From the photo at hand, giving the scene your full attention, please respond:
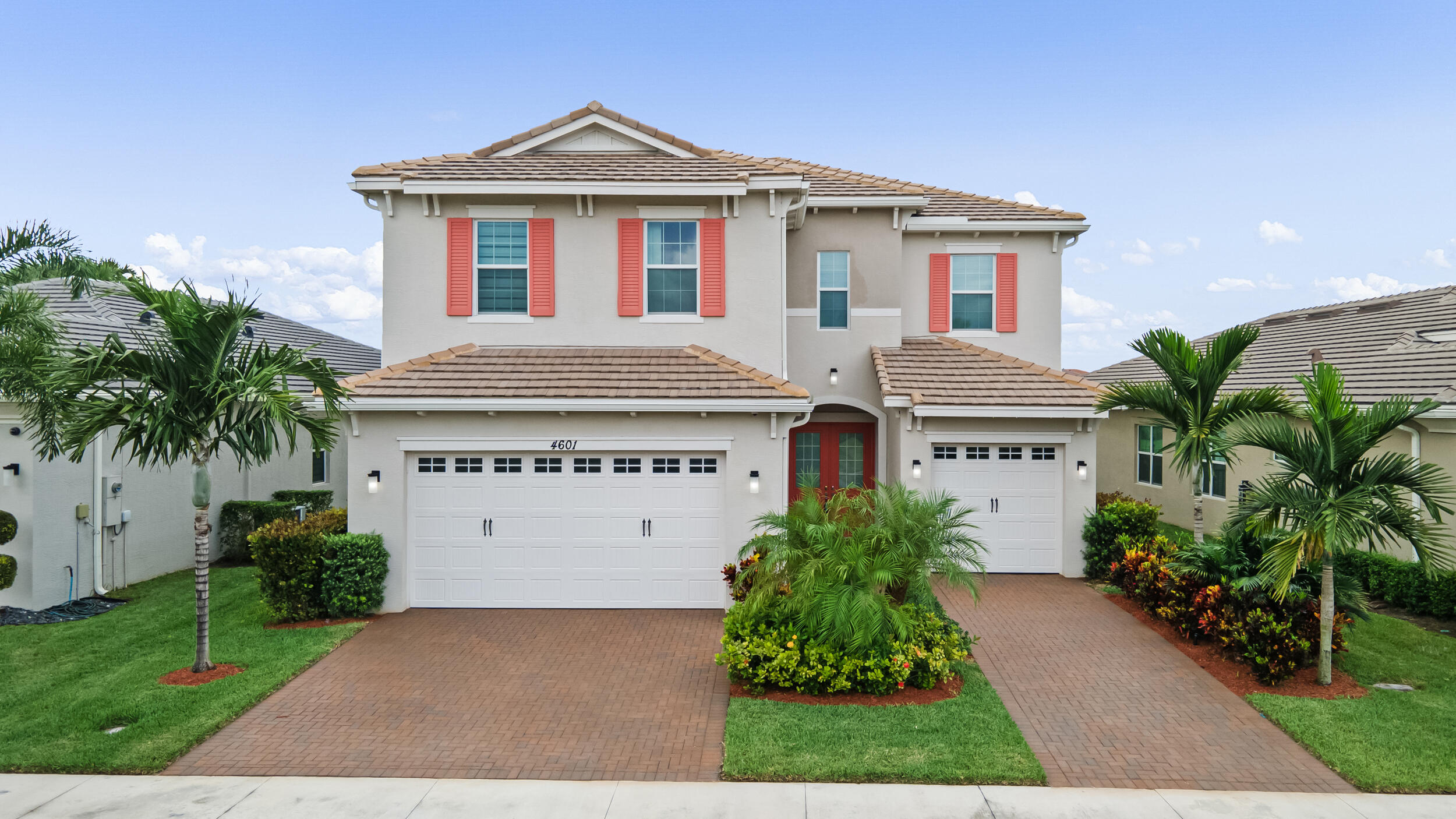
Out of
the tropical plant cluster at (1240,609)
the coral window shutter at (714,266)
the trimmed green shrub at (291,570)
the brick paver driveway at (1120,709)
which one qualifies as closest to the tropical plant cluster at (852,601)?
the brick paver driveway at (1120,709)

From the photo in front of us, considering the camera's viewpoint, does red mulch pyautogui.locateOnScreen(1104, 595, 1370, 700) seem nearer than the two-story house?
Yes

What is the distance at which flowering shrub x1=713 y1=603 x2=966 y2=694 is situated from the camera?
24.6ft

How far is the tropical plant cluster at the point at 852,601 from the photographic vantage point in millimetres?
7488

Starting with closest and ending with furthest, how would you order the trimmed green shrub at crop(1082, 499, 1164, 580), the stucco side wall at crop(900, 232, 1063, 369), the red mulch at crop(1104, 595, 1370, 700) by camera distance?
the red mulch at crop(1104, 595, 1370, 700)
the trimmed green shrub at crop(1082, 499, 1164, 580)
the stucco side wall at crop(900, 232, 1063, 369)

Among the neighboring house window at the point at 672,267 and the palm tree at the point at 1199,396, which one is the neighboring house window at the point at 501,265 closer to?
the neighboring house window at the point at 672,267

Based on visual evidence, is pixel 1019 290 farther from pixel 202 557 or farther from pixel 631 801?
pixel 202 557

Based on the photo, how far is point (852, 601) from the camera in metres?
7.43

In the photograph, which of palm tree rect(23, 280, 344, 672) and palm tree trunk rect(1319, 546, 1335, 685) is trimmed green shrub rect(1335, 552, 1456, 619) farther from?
palm tree rect(23, 280, 344, 672)

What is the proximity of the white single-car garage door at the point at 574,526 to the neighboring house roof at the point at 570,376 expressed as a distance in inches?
38.2

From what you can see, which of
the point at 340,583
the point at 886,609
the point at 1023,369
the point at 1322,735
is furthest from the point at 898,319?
the point at 340,583

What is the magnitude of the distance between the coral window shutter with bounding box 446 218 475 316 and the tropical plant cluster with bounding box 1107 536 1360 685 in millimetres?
11361

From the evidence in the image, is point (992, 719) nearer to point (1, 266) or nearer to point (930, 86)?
point (1, 266)

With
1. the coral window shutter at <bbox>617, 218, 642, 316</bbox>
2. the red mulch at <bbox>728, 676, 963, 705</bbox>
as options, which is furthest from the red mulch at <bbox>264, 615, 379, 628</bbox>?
the coral window shutter at <bbox>617, 218, 642, 316</bbox>

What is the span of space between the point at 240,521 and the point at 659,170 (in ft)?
35.8
